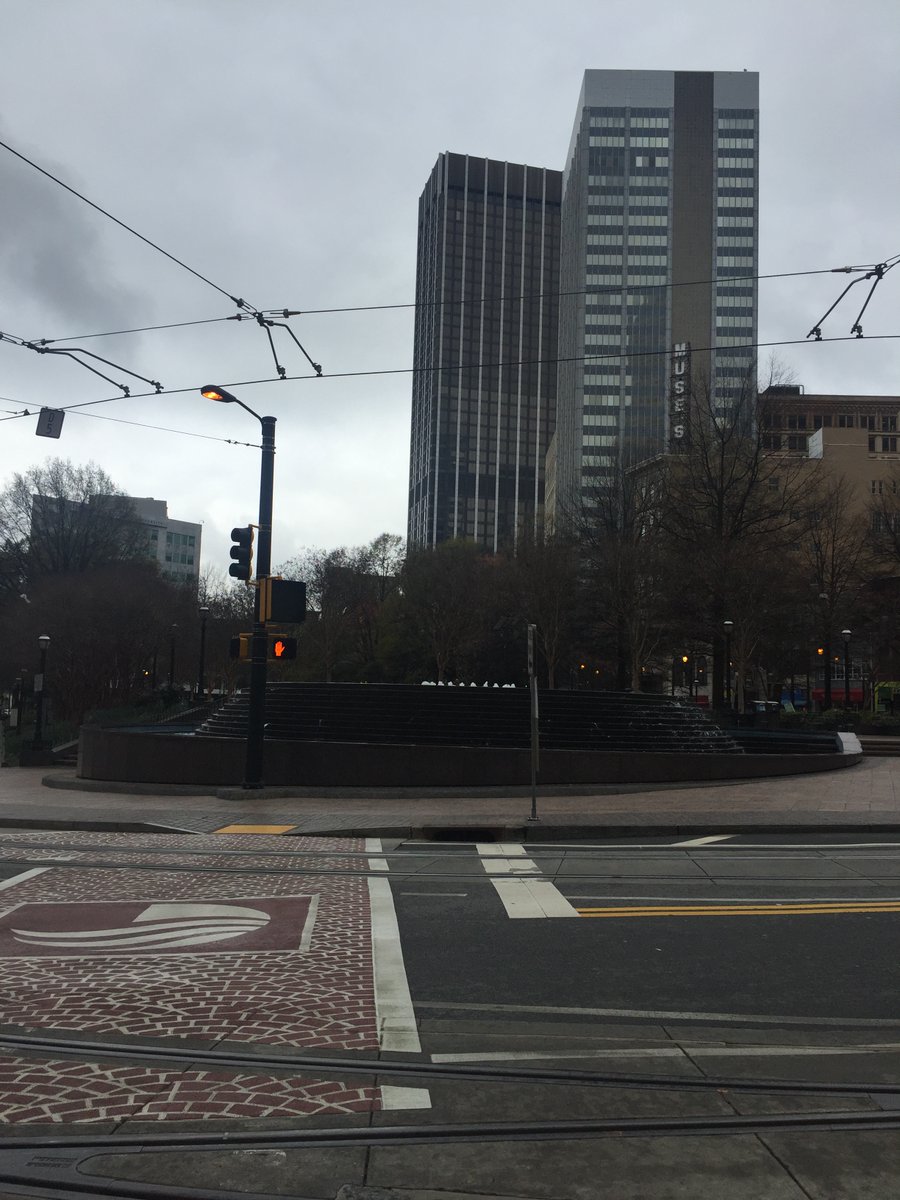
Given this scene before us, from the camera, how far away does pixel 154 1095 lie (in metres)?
4.55

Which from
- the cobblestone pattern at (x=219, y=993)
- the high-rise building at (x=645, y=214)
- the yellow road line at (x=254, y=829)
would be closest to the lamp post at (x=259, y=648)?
the yellow road line at (x=254, y=829)

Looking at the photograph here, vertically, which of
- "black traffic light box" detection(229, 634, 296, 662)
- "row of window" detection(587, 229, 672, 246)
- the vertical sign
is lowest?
"black traffic light box" detection(229, 634, 296, 662)

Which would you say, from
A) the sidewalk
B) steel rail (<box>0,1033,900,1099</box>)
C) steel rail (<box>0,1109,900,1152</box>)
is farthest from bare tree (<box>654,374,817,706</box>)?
steel rail (<box>0,1109,900,1152</box>)

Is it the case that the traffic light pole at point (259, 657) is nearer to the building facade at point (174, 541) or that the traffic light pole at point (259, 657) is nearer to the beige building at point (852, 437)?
the beige building at point (852, 437)

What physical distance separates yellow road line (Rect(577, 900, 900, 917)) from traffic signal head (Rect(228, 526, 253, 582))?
35.6 feet

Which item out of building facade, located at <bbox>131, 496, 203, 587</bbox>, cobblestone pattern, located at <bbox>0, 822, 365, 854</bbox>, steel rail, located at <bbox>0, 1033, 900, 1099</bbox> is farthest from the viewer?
building facade, located at <bbox>131, 496, 203, 587</bbox>

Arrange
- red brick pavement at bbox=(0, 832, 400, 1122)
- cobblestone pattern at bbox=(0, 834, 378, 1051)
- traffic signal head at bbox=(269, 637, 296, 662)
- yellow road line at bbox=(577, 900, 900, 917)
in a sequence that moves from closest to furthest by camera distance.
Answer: red brick pavement at bbox=(0, 832, 400, 1122) → cobblestone pattern at bbox=(0, 834, 378, 1051) → yellow road line at bbox=(577, 900, 900, 917) → traffic signal head at bbox=(269, 637, 296, 662)

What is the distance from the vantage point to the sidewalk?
577 inches

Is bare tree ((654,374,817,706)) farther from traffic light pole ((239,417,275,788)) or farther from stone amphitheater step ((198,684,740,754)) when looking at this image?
traffic light pole ((239,417,275,788))

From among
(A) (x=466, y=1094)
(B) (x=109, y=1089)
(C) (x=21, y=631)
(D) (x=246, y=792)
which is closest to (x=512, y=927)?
(A) (x=466, y=1094)

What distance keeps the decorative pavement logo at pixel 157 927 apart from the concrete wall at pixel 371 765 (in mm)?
10518

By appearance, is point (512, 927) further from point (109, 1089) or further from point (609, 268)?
point (609, 268)

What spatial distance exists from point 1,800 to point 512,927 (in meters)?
14.6

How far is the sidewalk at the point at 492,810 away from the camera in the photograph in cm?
1465
